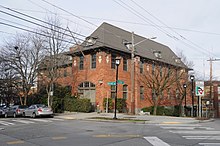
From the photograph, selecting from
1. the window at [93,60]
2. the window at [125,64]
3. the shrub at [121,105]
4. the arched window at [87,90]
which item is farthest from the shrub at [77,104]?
the window at [125,64]

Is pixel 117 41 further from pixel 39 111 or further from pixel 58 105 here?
pixel 39 111

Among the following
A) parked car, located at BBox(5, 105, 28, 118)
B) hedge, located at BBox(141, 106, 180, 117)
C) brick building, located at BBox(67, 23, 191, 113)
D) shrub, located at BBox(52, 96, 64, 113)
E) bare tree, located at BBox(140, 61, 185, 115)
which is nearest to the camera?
parked car, located at BBox(5, 105, 28, 118)

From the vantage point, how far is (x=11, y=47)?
3444 centimetres

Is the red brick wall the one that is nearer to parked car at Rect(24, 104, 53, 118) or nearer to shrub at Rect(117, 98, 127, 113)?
shrub at Rect(117, 98, 127, 113)

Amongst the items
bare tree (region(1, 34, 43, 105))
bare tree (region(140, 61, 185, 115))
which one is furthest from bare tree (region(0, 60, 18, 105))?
bare tree (region(140, 61, 185, 115))

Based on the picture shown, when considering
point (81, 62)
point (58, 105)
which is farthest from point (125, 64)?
point (58, 105)

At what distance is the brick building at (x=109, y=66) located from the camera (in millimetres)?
33003

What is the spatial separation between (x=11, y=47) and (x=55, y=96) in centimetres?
861

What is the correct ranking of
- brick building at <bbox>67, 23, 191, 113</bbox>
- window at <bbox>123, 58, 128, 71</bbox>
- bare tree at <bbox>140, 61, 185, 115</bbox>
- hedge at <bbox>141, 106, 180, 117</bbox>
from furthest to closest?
hedge at <bbox>141, 106, 180, 117</bbox>, window at <bbox>123, 58, 128, 71</bbox>, bare tree at <bbox>140, 61, 185, 115</bbox>, brick building at <bbox>67, 23, 191, 113</bbox>

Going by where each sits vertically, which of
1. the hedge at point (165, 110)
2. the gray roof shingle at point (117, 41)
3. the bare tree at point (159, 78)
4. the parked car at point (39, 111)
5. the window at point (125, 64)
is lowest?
the hedge at point (165, 110)

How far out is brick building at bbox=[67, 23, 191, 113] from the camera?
33003 millimetres

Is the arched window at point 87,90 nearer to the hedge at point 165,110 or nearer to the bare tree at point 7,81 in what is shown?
the hedge at point 165,110

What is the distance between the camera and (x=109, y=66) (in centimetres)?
3341

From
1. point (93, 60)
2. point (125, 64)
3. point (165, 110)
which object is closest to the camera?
point (93, 60)
